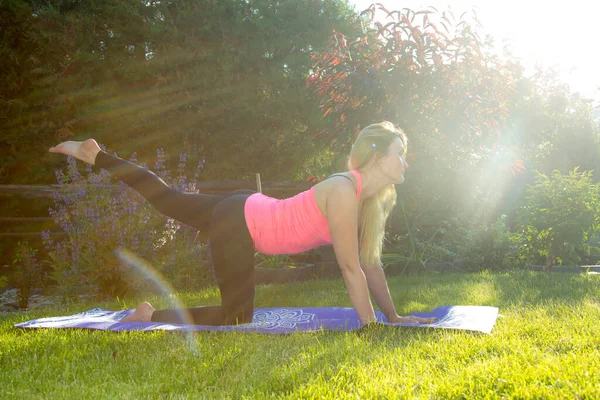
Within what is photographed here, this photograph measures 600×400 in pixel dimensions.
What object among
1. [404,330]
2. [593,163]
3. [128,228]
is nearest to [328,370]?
[404,330]

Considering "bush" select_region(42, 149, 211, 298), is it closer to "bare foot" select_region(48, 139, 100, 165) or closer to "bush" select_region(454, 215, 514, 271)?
"bare foot" select_region(48, 139, 100, 165)

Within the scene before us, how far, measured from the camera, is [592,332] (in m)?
2.68

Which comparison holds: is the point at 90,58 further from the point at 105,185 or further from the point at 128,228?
the point at 128,228

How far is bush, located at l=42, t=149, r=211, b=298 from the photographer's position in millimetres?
5180

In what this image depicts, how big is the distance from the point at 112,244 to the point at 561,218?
496 cm

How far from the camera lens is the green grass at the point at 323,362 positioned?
196cm

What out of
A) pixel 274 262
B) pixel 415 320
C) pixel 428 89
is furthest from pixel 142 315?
pixel 428 89

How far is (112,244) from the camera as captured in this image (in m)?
5.18

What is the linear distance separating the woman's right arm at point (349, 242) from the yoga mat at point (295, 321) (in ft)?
0.64

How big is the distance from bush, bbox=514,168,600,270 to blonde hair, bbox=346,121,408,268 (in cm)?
336

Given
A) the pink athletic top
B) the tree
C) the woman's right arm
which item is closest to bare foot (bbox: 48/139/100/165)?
the pink athletic top

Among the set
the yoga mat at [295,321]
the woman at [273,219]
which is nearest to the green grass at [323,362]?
the yoga mat at [295,321]

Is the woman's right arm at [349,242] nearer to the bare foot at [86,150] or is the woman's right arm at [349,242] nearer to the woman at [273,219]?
the woman at [273,219]

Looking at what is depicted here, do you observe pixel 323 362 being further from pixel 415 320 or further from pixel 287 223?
pixel 287 223
